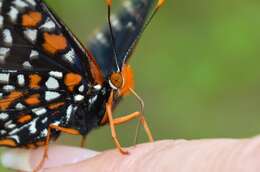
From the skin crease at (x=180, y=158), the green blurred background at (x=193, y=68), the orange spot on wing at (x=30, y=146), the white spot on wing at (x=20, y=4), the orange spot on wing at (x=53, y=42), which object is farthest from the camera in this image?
the green blurred background at (x=193, y=68)

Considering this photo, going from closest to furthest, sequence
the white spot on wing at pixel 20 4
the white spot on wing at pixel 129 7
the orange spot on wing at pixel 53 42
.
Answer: the white spot on wing at pixel 20 4 → the orange spot on wing at pixel 53 42 → the white spot on wing at pixel 129 7

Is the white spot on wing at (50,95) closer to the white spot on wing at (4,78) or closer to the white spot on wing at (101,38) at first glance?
the white spot on wing at (4,78)

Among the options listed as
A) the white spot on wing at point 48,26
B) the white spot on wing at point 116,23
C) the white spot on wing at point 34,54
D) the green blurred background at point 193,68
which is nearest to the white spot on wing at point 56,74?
the white spot on wing at point 34,54

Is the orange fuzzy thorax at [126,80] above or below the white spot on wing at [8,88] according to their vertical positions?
below

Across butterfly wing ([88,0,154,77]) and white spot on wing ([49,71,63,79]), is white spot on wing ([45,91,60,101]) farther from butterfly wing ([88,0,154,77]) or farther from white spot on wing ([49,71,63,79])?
butterfly wing ([88,0,154,77])

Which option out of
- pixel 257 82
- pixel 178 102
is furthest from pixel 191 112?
pixel 257 82

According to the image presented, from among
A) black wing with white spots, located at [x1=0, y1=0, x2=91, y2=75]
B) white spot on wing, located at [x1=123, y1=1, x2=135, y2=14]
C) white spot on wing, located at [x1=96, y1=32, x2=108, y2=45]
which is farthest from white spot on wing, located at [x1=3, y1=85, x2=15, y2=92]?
white spot on wing, located at [x1=123, y1=1, x2=135, y2=14]
